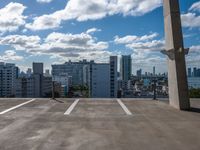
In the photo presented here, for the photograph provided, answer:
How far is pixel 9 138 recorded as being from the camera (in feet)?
23.8

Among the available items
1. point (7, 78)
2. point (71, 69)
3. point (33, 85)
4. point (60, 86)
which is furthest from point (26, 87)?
point (71, 69)

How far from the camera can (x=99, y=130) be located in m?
8.24

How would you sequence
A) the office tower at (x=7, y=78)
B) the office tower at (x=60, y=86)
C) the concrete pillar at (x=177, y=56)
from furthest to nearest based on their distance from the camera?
the office tower at (x=7, y=78) < the office tower at (x=60, y=86) < the concrete pillar at (x=177, y=56)

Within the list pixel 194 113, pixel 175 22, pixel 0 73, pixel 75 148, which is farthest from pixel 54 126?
pixel 0 73

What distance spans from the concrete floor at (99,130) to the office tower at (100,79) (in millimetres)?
78484

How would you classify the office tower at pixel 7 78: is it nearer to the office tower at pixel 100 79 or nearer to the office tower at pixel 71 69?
the office tower at pixel 100 79

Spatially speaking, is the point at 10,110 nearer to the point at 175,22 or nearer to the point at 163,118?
the point at 163,118

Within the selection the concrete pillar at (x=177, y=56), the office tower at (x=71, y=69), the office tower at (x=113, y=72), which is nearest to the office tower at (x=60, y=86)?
the concrete pillar at (x=177, y=56)


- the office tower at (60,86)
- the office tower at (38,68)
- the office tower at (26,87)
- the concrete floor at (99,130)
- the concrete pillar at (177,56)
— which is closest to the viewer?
the concrete floor at (99,130)

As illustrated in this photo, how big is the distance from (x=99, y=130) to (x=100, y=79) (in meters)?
89.3

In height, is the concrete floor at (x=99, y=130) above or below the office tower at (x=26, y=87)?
below

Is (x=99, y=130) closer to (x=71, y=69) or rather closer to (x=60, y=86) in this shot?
(x=60, y=86)

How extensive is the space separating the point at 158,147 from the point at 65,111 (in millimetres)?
6000

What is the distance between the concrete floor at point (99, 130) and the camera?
6.67 meters
